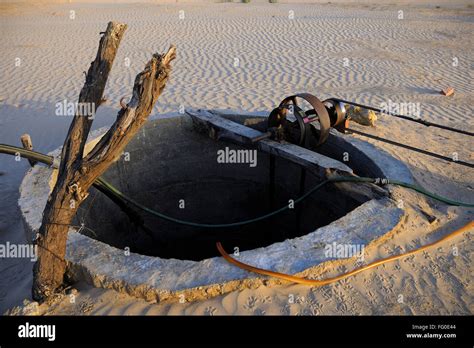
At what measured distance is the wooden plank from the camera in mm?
4270

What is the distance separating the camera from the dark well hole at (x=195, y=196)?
539 cm

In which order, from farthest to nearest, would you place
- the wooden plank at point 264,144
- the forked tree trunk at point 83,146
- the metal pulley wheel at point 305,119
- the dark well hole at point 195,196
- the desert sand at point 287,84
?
1. the dark well hole at point 195,196
2. the metal pulley wheel at point 305,119
3. the wooden plank at point 264,144
4. the desert sand at point 287,84
5. the forked tree trunk at point 83,146

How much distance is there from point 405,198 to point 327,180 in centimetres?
78

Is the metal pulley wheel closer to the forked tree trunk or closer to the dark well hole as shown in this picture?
the dark well hole

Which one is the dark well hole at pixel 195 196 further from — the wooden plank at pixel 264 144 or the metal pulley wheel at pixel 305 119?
the metal pulley wheel at pixel 305 119

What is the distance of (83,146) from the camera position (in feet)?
8.73

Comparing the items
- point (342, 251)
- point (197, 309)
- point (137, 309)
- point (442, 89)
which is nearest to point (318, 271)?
point (342, 251)

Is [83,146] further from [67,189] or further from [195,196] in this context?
[195,196]

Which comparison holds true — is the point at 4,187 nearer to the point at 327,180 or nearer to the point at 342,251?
the point at 327,180

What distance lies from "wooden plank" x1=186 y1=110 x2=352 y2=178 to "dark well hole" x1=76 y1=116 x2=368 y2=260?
0.36m

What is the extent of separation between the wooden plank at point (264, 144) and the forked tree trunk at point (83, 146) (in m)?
2.29

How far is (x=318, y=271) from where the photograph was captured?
117 inches

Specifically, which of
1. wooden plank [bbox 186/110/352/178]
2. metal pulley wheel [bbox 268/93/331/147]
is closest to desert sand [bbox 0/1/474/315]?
wooden plank [bbox 186/110/352/178]

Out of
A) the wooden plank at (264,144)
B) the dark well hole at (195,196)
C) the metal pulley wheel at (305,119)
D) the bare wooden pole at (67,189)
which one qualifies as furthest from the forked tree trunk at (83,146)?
the metal pulley wheel at (305,119)
